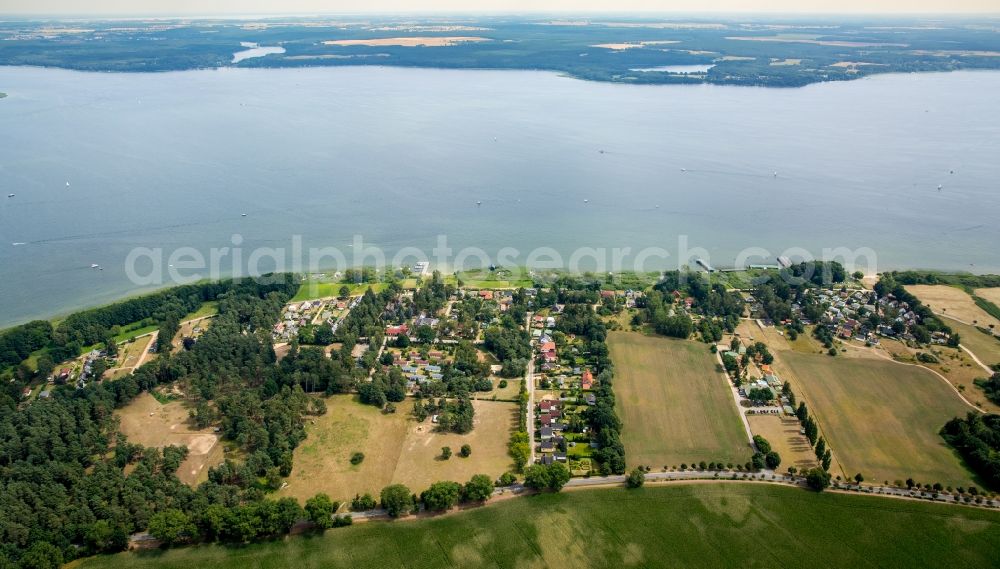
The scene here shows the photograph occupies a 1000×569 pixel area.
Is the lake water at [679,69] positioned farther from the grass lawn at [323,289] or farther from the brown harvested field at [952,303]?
the grass lawn at [323,289]

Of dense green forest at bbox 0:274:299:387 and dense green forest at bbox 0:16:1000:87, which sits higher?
dense green forest at bbox 0:16:1000:87

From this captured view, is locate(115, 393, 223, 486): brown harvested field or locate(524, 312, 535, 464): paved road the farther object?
locate(524, 312, 535, 464): paved road

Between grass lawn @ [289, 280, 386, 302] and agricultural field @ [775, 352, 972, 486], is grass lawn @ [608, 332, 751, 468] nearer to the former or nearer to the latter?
agricultural field @ [775, 352, 972, 486]

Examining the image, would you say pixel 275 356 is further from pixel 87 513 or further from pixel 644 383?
pixel 644 383

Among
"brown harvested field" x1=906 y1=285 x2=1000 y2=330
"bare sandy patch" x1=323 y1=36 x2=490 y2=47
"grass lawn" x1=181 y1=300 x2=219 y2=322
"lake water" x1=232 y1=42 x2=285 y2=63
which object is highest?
"bare sandy patch" x1=323 y1=36 x2=490 y2=47

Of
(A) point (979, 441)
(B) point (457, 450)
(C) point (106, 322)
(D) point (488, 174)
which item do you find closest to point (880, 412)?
(A) point (979, 441)

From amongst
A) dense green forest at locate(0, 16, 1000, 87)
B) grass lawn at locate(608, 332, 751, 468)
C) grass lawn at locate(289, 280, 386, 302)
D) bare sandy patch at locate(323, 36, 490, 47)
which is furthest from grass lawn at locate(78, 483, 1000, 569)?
bare sandy patch at locate(323, 36, 490, 47)

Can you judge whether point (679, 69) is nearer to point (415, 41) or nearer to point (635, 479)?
A: point (415, 41)
